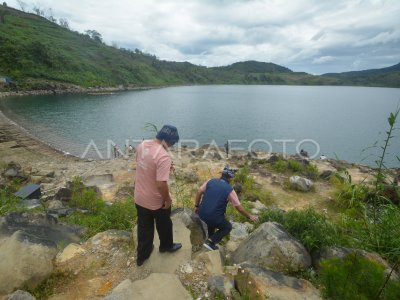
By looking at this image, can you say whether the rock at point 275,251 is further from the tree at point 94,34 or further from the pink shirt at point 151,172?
the tree at point 94,34

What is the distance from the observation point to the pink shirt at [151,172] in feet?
14.3

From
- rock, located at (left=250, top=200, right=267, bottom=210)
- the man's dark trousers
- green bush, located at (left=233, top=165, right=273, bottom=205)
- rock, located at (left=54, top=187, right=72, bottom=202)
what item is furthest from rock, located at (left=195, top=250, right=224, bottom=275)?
rock, located at (left=54, top=187, right=72, bottom=202)

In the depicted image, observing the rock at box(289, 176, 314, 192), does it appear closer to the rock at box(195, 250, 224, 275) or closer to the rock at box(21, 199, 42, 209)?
the rock at box(195, 250, 224, 275)

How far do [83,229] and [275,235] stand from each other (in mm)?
4190

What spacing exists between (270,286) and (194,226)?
2235 millimetres

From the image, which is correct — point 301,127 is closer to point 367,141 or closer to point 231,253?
point 367,141

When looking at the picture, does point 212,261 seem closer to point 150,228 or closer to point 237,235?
point 150,228

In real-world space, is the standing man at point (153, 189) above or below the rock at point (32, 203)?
above

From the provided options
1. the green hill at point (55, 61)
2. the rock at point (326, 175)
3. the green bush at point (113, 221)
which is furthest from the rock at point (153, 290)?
the green hill at point (55, 61)

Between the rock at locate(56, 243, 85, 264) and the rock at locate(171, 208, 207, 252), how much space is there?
1856 millimetres

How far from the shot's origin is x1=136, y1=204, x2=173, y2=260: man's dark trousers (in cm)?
479

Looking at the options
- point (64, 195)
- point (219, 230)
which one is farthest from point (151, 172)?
point (64, 195)

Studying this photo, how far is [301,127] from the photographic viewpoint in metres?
49.8

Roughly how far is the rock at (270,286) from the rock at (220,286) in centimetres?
12
